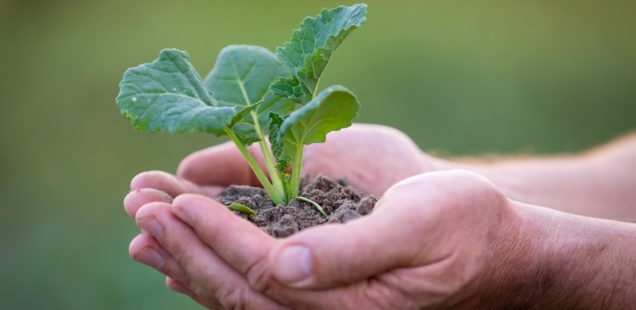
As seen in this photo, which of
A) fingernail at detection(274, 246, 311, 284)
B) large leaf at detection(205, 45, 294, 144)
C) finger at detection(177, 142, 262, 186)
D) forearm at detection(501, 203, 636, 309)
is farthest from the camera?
finger at detection(177, 142, 262, 186)

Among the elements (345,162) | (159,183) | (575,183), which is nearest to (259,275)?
(159,183)

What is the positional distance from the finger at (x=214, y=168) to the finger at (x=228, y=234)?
4.39 feet

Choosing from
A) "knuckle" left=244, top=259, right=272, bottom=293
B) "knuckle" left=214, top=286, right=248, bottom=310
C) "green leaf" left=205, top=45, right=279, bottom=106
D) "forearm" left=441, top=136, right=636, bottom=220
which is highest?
"forearm" left=441, top=136, right=636, bottom=220

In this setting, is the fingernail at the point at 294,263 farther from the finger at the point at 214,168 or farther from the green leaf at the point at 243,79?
the finger at the point at 214,168

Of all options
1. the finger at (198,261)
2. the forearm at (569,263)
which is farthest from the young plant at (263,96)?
the forearm at (569,263)

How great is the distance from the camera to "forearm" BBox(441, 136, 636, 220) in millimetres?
4680

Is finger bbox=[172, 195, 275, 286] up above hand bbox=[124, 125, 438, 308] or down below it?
below

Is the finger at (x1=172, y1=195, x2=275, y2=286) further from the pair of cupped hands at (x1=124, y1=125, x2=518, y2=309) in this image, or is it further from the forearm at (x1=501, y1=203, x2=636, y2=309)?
the forearm at (x1=501, y1=203, x2=636, y2=309)

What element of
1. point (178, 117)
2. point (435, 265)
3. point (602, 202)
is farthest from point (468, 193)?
point (602, 202)

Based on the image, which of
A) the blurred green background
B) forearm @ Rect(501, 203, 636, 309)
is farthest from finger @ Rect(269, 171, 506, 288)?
the blurred green background

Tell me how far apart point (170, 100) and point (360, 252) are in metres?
1.15

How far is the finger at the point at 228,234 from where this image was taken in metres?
2.25

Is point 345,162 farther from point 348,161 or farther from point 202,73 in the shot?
point 202,73

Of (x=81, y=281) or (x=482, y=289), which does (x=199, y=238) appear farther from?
(x=81, y=281)
